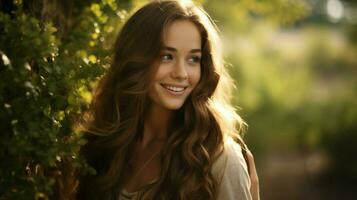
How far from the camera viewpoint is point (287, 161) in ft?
62.8

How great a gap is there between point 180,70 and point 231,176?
613 millimetres

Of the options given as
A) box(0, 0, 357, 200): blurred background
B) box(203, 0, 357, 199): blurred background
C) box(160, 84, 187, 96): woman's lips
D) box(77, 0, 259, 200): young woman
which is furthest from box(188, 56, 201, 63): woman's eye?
box(203, 0, 357, 199): blurred background

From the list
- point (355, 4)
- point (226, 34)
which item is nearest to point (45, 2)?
point (226, 34)

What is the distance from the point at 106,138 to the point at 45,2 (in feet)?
2.74

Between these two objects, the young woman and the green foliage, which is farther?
the young woman

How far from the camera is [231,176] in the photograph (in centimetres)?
312

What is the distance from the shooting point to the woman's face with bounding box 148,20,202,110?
3.30 metres

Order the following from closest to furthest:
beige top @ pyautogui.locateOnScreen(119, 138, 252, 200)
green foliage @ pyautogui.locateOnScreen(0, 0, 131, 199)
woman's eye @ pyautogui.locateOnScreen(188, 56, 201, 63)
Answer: green foliage @ pyautogui.locateOnScreen(0, 0, 131, 199)
beige top @ pyautogui.locateOnScreen(119, 138, 252, 200)
woman's eye @ pyautogui.locateOnScreen(188, 56, 201, 63)

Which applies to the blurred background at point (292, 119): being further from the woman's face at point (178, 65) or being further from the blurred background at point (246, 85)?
the woman's face at point (178, 65)

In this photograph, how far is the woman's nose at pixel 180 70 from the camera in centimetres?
328

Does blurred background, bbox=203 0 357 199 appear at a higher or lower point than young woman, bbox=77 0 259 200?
lower

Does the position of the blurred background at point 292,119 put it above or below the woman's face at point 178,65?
below

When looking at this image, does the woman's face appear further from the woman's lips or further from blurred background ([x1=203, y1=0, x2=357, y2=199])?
blurred background ([x1=203, y1=0, x2=357, y2=199])

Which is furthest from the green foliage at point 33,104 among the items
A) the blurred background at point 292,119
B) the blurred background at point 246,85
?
the blurred background at point 292,119
